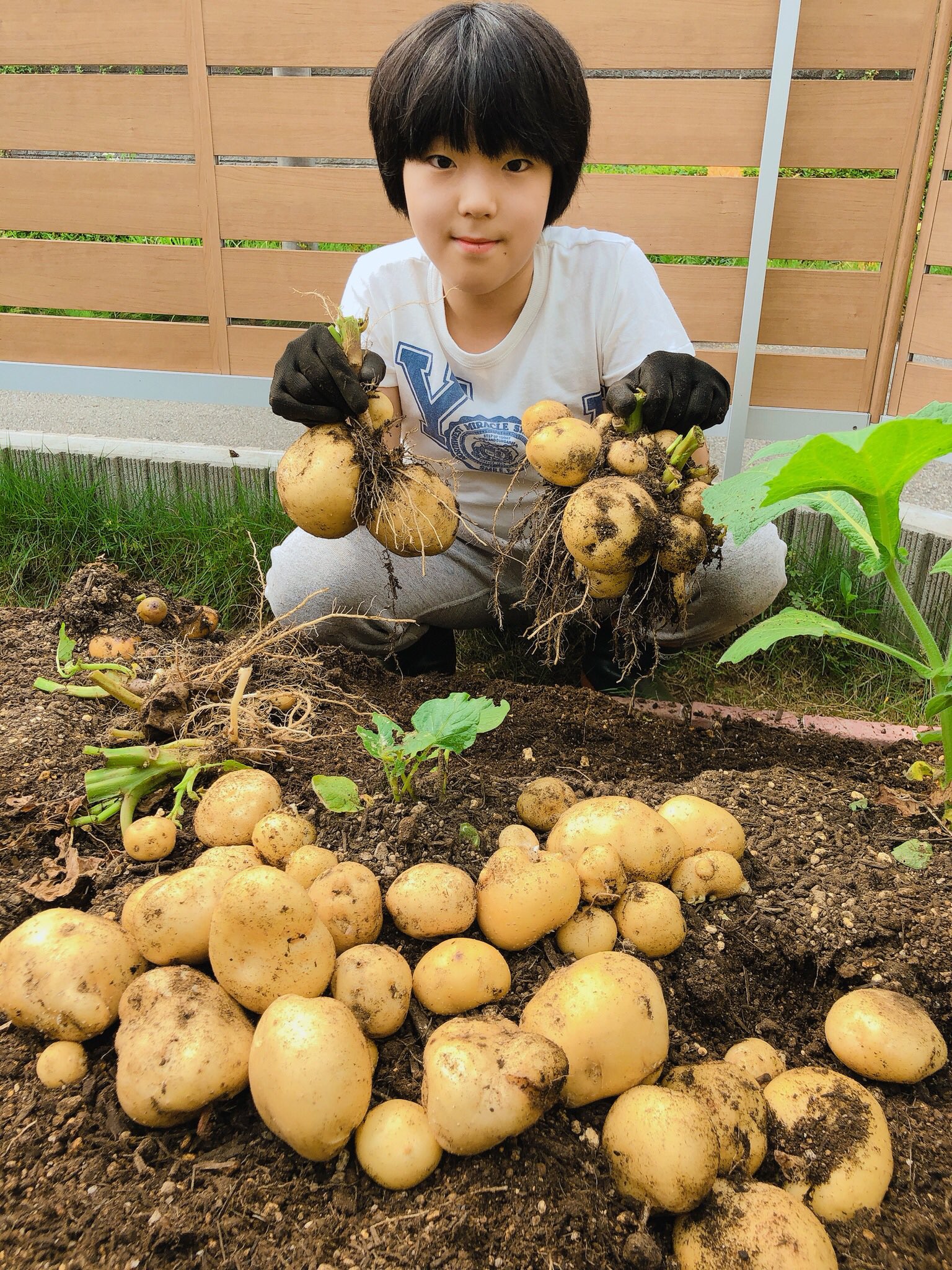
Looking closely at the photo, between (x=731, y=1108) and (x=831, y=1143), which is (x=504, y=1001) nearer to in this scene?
(x=731, y=1108)

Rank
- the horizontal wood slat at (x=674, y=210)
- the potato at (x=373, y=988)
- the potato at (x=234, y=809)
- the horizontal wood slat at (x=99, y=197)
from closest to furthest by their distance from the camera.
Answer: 1. the potato at (x=373, y=988)
2. the potato at (x=234, y=809)
3. the horizontal wood slat at (x=674, y=210)
4. the horizontal wood slat at (x=99, y=197)

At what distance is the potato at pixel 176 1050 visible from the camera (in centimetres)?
115

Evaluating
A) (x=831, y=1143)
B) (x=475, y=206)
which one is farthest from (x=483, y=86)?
(x=831, y=1143)

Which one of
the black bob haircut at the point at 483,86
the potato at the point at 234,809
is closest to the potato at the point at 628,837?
the potato at the point at 234,809

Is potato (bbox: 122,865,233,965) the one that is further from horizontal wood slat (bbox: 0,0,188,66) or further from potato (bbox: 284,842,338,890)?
horizontal wood slat (bbox: 0,0,188,66)

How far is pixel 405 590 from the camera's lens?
2.79m

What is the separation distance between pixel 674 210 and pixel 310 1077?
3178 millimetres

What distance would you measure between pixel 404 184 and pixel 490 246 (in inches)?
11.3

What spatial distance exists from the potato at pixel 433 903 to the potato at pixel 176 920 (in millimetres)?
276

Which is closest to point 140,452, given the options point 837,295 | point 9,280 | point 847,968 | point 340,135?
point 9,280

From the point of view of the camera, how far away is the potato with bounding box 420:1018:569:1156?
1.10 metres

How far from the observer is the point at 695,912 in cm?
153

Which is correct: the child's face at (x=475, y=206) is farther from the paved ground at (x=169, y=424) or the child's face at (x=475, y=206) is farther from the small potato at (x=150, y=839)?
the paved ground at (x=169, y=424)

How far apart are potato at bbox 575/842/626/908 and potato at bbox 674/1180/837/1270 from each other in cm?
42
